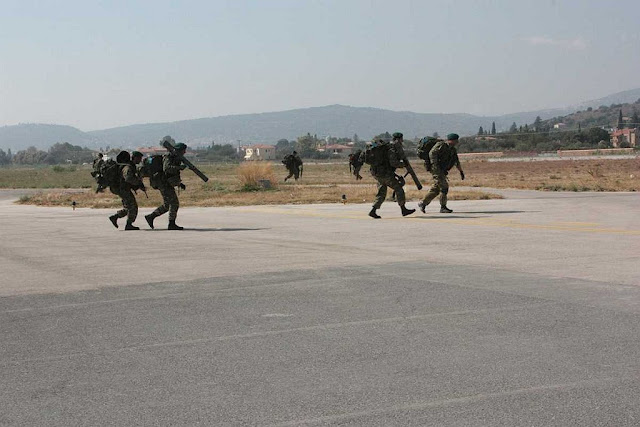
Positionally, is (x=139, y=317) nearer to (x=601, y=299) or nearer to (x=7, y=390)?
(x=7, y=390)

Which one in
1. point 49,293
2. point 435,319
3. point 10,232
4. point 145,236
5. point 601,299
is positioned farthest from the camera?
point 10,232

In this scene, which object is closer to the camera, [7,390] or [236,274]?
[7,390]

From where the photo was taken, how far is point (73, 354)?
614 centimetres

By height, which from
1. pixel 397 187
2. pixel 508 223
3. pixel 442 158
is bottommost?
pixel 508 223

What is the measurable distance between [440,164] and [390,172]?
1.31 m

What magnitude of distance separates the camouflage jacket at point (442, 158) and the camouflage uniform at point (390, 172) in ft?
3.23

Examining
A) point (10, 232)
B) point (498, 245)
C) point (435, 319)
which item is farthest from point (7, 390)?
point (10, 232)

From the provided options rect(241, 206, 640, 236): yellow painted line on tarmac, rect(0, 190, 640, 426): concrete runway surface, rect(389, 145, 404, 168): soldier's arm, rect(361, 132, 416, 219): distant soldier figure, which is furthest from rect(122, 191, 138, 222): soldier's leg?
rect(389, 145, 404, 168): soldier's arm

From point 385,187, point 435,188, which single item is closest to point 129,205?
point 385,187

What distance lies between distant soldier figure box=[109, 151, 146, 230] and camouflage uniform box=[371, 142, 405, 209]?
4.82 m

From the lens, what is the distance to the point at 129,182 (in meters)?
17.0

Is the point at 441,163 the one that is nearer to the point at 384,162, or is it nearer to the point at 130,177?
the point at 384,162

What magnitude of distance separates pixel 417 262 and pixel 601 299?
3253mm

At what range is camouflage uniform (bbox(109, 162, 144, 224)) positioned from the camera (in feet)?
55.6
